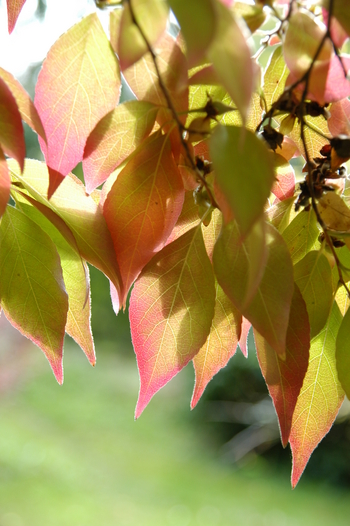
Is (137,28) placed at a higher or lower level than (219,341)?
higher

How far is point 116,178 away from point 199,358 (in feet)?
0.33

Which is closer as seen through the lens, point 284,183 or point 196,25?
point 196,25

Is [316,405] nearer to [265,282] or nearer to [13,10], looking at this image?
[265,282]

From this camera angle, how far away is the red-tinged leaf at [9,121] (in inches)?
6.7

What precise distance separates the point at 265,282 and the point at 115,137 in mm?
87

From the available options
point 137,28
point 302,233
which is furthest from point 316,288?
point 137,28

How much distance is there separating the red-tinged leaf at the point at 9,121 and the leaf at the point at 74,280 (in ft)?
0.28

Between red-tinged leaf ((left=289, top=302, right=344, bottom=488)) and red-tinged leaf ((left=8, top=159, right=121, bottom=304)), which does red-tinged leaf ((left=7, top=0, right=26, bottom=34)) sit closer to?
red-tinged leaf ((left=8, top=159, right=121, bottom=304))

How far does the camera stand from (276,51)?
0.24 metres

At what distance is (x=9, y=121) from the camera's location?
0.17m

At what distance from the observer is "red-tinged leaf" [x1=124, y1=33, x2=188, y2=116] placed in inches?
7.8

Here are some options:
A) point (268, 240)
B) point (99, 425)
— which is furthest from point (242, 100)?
point (99, 425)

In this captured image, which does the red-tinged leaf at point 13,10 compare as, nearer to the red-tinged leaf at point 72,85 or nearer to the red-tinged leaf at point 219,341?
the red-tinged leaf at point 72,85

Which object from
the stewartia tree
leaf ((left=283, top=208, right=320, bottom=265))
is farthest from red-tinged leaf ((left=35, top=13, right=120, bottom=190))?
leaf ((left=283, top=208, right=320, bottom=265))
